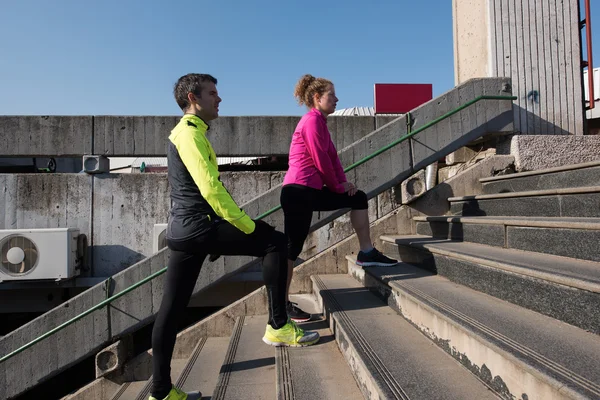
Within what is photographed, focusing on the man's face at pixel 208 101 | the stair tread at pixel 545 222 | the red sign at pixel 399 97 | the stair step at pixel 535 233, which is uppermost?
the red sign at pixel 399 97

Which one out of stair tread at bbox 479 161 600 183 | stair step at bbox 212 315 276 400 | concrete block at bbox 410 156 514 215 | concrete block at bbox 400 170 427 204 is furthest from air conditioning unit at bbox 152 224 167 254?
stair tread at bbox 479 161 600 183

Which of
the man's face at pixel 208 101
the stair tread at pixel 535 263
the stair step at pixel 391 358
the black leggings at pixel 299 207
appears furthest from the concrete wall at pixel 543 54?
the man's face at pixel 208 101

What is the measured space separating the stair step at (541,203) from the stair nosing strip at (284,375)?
227cm

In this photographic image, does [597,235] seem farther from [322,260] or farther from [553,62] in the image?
[553,62]

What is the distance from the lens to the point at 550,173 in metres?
3.70

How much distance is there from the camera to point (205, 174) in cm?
222

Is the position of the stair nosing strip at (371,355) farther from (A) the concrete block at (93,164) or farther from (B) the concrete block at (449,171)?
(A) the concrete block at (93,164)

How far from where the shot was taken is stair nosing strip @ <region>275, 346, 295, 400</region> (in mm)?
2191

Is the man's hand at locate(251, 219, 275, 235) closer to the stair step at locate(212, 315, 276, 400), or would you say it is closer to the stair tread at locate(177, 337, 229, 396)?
the stair step at locate(212, 315, 276, 400)

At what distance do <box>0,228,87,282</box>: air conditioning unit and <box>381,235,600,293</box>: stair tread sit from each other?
425 cm

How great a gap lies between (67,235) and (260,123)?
283cm

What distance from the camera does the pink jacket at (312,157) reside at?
10.4 ft

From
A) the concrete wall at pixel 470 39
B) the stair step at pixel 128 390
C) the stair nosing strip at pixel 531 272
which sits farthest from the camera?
the concrete wall at pixel 470 39

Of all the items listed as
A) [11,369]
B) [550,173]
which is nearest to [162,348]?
[11,369]
